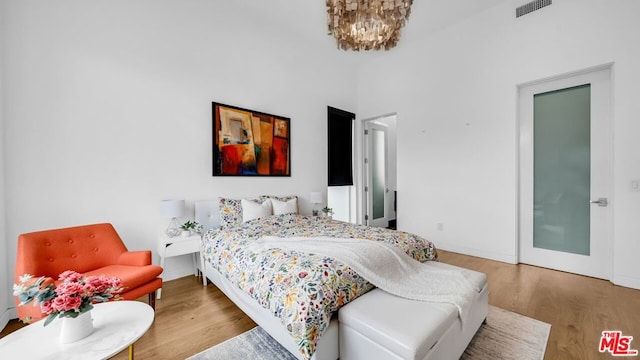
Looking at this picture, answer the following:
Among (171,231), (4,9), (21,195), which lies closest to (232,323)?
(171,231)

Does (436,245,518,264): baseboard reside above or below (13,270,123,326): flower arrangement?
below

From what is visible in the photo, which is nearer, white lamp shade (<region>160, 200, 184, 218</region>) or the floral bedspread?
the floral bedspread

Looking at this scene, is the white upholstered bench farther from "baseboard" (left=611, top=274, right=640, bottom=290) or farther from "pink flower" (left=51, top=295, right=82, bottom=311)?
"baseboard" (left=611, top=274, right=640, bottom=290)

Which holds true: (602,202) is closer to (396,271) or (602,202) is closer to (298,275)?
(396,271)

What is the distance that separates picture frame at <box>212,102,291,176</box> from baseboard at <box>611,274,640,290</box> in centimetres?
414

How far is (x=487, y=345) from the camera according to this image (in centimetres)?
181

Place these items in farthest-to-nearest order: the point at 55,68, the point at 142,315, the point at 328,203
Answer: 1. the point at 328,203
2. the point at 55,68
3. the point at 142,315

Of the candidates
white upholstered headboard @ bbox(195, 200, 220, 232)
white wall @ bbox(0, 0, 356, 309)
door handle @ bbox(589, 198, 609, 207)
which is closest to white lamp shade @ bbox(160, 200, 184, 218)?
white wall @ bbox(0, 0, 356, 309)

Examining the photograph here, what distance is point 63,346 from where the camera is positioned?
3.83 feet

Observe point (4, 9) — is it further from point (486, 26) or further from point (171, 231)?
point (486, 26)

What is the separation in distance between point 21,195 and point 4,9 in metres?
1.59

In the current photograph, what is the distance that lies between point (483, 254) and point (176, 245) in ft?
13.2

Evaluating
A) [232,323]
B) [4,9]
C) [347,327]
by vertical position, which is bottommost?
[232,323]

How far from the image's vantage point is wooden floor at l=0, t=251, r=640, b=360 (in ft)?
5.96
